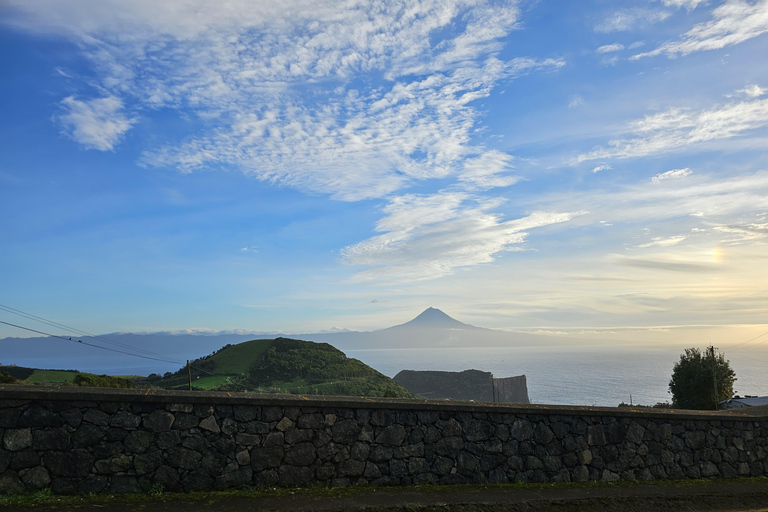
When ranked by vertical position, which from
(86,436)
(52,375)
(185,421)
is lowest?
(52,375)

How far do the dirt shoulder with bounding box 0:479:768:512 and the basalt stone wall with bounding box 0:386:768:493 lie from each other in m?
0.36

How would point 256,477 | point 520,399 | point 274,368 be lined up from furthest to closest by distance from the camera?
point 520,399, point 274,368, point 256,477

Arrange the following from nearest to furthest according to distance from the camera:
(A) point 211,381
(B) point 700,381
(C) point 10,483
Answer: (C) point 10,483 → (B) point 700,381 → (A) point 211,381

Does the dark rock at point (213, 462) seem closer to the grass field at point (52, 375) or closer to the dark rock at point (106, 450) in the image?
the dark rock at point (106, 450)

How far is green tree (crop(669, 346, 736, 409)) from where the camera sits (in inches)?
1716

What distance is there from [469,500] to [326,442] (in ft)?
8.05

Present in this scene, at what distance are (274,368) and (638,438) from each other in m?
101

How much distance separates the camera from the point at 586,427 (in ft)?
31.6

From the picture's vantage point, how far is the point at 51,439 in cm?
705

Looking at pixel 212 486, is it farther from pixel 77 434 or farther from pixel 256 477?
pixel 77 434

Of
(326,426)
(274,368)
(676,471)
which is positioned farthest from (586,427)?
(274,368)

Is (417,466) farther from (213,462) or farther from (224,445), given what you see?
(213,462)

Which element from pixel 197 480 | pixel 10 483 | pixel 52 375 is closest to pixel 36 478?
pixel 10 483

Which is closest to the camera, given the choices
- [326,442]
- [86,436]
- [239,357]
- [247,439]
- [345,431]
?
[86,436]
